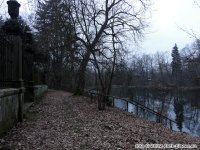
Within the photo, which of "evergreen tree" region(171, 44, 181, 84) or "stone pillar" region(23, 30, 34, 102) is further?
"evergreen tree" region(171, 44, 181, 84)

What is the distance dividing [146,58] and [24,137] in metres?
126

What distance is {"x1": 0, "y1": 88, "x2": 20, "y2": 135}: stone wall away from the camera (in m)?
8.17

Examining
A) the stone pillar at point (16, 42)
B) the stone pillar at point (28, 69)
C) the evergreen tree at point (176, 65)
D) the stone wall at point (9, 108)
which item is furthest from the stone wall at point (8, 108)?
the evergreen tree at point (176, 65)

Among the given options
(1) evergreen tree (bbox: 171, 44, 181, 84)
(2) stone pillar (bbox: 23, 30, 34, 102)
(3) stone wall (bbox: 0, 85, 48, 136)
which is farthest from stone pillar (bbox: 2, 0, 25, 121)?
(1) evergreen tree (bbox: 171, 44, 181, 84)

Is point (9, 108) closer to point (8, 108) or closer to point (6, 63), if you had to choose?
point (8, 108)

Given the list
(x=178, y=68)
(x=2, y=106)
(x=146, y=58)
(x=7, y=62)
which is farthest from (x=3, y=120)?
(x=146, y=58)

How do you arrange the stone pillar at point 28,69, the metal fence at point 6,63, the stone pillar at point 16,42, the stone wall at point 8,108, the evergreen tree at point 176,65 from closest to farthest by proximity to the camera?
the stone wall at point 8,108, the metal fence at point 6,63, the stone pillar at point 16,42, the stone pillar at point 28,69, the evergreen tree at point 176,65

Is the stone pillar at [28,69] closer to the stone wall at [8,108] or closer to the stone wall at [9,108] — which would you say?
the stone wall at [9,108]

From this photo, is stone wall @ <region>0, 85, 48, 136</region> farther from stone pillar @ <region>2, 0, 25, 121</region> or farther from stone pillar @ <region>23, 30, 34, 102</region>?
stone pillar @ <region>23, 30, 34, 102</region>

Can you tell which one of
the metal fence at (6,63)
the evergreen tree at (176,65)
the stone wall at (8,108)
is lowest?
the stone wall at (8,108)

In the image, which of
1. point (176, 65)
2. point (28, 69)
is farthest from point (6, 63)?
point (176, 65)

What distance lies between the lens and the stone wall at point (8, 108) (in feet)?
26.8

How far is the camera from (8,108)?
8.92 metres

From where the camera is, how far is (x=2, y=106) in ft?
26.8
